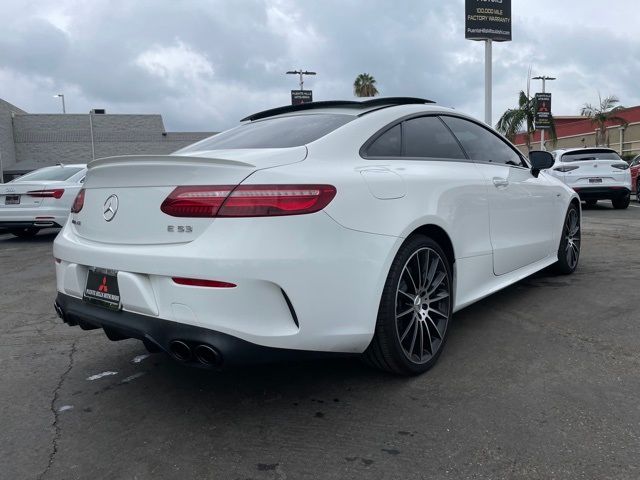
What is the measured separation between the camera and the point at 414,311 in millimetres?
2992

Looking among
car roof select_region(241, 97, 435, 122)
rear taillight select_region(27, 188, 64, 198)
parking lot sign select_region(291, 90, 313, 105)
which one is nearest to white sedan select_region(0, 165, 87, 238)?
rear taillight select_region(27, 188, 64, 198)

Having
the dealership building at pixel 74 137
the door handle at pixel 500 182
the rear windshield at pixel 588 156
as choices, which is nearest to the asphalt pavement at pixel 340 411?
the door handle at pixel 500 182

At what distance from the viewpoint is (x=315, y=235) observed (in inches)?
93.1

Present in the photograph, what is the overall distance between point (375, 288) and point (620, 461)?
1.20 meters

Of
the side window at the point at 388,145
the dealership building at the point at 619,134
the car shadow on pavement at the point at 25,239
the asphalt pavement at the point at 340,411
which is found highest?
the dealership building at the point at 619,134

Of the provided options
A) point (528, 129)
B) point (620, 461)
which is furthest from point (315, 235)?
point (528, 129)

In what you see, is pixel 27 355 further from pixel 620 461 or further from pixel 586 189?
pixel 586 189

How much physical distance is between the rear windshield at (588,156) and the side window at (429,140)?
34.4 ft

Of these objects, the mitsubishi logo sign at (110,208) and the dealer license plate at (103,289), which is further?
the mitsubishi logo sign at (110,208)

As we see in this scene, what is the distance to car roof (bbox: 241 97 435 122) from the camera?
329cm

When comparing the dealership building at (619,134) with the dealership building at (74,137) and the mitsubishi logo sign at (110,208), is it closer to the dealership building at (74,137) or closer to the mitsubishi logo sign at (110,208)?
the dealership building at (74,137)

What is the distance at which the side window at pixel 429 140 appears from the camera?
3.28 metres

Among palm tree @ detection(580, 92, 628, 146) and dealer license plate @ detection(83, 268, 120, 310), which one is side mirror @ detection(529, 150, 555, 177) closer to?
dealer license plate @ detection(83, 268, 120, 310)

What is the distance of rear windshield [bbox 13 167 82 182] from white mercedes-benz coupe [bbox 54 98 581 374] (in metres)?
7.17
